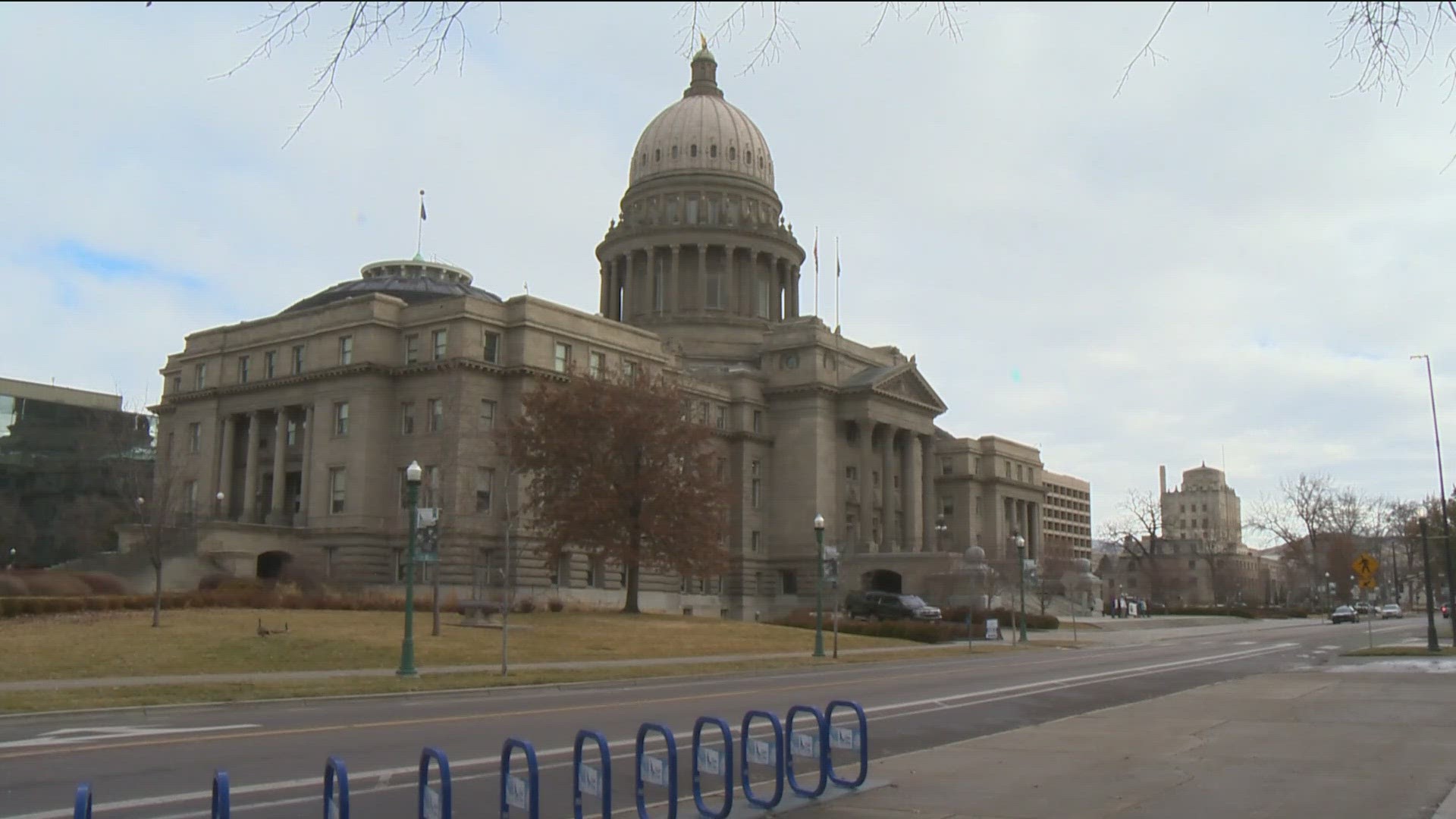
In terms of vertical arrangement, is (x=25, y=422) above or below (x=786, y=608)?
above

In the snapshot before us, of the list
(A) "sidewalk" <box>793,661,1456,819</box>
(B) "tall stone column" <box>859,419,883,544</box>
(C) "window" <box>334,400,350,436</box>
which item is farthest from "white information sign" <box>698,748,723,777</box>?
(B) "tall stone column" <box>859,419,883,544</box>

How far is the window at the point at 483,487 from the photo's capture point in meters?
68.8

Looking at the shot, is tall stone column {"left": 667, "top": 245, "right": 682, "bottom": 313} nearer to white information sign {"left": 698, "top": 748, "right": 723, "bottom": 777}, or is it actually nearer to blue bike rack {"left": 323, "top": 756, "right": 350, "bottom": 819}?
white information sign {"left": 698, "top": 748, "right": 723, "bottom": 777}

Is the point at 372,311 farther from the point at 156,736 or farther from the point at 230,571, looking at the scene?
the point at 156,736

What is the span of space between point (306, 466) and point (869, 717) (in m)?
59.0

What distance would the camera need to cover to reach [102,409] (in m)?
112

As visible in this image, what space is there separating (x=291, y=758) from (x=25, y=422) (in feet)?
353

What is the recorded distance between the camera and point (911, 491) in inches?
3888

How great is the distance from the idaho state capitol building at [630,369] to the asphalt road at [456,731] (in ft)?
103

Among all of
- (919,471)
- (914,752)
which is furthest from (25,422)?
(914,752)

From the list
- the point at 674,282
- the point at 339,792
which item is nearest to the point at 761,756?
the point at 339,792

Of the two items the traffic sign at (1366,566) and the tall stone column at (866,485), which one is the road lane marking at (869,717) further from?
the tall stone column at (866,485)

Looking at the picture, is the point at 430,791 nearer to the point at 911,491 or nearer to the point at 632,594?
the point at 632,594

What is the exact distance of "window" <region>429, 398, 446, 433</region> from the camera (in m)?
69.6
